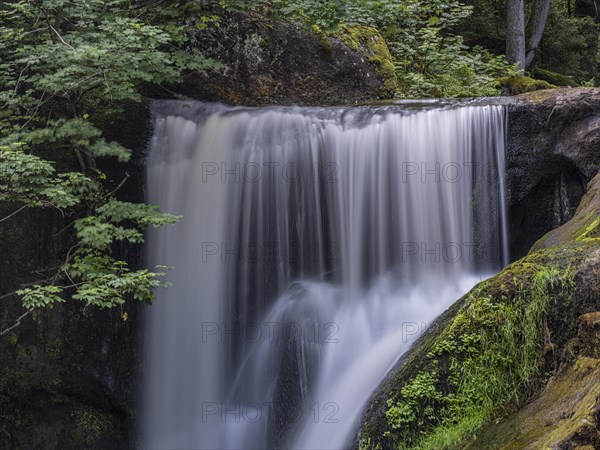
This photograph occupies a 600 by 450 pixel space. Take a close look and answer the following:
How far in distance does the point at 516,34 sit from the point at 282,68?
17.4ft

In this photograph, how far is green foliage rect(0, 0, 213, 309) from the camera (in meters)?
4.85

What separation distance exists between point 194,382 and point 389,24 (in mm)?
5582

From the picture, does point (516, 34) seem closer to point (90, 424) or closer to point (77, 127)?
point (77, 127)

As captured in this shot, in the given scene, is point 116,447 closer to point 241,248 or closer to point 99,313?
point 99,313

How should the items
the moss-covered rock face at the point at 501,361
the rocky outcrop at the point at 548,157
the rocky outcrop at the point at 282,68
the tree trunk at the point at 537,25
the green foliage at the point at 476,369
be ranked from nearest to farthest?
the moss-covered rock face at the point at 501,361, the green foliage at the point at 476,369, the rocky outcrop at the point at 548,157, the rocky outcrop at the point at 282,68, the tree trunk at the point at 537,25

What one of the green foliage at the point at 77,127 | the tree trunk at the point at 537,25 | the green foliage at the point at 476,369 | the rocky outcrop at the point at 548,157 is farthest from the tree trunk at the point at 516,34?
the green foliage at the point at 476,369

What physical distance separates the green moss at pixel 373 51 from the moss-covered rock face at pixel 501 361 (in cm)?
535

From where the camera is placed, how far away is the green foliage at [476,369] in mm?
3555

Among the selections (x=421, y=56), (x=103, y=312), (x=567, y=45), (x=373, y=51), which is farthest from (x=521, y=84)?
(x=103, y=312)

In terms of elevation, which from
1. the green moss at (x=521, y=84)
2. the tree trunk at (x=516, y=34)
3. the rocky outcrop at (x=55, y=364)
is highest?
the tree trunk at (x=516, y=34)

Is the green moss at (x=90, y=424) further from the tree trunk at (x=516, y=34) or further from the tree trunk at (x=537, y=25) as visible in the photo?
the tree trunk at (x=537, y=25)

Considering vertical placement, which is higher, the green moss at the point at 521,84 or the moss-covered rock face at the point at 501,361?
the green moss at the point at 521,84

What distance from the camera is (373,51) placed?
29.3ft

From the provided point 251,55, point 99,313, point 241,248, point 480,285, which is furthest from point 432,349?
point 251,55
